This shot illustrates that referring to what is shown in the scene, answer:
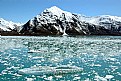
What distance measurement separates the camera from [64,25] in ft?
644

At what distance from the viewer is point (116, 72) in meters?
15.8

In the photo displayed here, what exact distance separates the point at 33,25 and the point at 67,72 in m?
178

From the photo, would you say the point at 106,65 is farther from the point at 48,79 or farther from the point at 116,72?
the point at 48,79

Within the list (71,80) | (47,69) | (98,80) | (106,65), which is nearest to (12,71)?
(47,69)

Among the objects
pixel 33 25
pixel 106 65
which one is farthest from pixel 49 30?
pixel 106 65

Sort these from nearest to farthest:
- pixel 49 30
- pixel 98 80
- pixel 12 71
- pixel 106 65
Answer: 1. pixel 98 80
2. pixel 12 71
3. pixel 106 65
4. pixel 49 30

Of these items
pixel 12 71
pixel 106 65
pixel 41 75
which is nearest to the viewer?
pixel 41 75

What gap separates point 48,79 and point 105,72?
12.6 feet

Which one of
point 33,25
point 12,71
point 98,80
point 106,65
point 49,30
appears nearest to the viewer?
point 98,80

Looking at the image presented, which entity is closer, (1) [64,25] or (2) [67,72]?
(2) [67,72]

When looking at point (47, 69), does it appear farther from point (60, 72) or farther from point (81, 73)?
point (81, 73)

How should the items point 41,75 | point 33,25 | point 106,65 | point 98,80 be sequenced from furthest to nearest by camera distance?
1. point 33,25
2. point 106,65
3. point 41,75
4. point 98,80

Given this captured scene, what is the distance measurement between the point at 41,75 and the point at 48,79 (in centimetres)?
123

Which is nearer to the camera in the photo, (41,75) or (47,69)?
(41,75)
